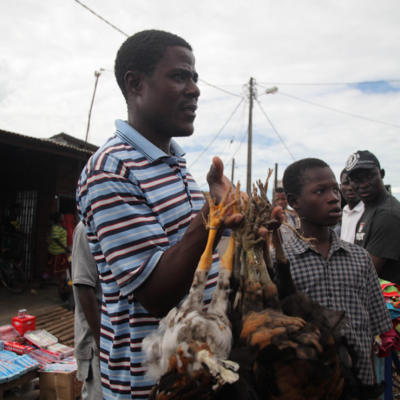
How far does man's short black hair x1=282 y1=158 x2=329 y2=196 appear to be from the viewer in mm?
2101

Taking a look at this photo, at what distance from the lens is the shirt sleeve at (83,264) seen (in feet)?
8.13

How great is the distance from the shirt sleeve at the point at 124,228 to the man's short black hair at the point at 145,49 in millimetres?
526

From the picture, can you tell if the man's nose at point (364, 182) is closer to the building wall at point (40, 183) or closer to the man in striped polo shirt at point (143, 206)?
the man in striped polo shirt at point (143, 206)

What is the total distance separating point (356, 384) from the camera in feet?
3.38

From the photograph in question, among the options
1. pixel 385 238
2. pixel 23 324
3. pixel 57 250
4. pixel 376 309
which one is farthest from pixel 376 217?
pixel 57 250

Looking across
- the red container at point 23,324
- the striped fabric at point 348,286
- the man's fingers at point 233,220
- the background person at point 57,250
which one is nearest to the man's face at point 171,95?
the man's fingers at point 233,220

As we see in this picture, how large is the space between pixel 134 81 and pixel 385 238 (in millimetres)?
2410

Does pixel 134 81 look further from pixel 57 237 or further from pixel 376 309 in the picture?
pixel 57 237

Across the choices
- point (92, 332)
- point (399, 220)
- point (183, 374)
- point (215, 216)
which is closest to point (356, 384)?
point (183, 374)

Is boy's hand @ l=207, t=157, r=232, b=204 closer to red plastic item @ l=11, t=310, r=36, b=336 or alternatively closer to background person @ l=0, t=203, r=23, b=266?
red plastic item @ l=11, t=310, r=36, b=336

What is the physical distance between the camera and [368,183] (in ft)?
10.2

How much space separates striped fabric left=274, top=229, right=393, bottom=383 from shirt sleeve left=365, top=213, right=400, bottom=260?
33.5 inches

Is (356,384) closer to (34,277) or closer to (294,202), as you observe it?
(294,202)

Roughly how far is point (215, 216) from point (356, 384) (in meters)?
0.70
